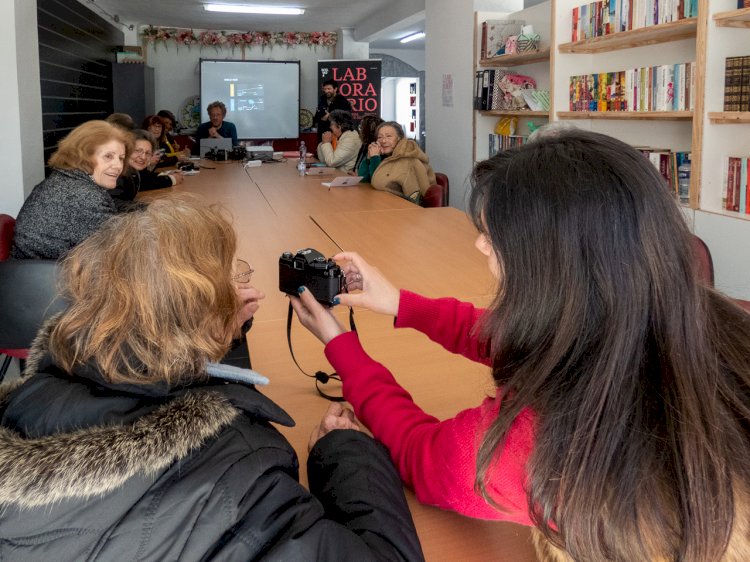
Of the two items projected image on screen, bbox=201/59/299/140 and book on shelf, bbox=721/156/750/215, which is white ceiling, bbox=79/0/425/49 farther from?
book on shelf, bbox=721/156/750/215

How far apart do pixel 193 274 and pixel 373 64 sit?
10378 millimetres

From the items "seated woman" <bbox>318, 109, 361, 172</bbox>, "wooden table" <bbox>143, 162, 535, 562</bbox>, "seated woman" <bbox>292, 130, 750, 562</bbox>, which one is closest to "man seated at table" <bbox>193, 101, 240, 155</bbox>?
"seated woman" <bbox>318, 109, 361, 172</bbox>

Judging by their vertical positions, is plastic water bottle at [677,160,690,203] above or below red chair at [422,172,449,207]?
above

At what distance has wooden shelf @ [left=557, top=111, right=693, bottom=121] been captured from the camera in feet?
11.9

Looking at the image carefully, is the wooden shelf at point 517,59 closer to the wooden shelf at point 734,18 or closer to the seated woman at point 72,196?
the wooden shelf at point 734,18

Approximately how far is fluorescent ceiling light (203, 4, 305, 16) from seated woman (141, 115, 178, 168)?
7.32 ft

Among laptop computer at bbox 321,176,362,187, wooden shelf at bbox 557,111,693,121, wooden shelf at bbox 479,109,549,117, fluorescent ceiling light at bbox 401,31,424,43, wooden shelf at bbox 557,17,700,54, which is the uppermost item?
fluorescent ceiling light at bbox 401,31,424,43

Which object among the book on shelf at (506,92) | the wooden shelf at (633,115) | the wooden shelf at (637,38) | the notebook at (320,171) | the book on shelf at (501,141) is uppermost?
the wooden shelf at (637,38)

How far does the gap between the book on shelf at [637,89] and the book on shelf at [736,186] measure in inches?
15.4

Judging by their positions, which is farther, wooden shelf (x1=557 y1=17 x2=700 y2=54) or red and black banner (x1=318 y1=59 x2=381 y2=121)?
red and black banner (x1=318 y1=59 x2=381 y2=121)

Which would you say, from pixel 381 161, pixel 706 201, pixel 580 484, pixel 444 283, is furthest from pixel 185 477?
pixel 381 161

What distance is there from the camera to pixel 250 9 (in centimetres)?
937

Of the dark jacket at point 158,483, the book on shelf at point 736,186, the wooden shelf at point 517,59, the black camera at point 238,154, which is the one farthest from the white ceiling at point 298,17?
the dark jacket at point 158,483

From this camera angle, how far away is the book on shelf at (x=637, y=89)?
11.9 feet
